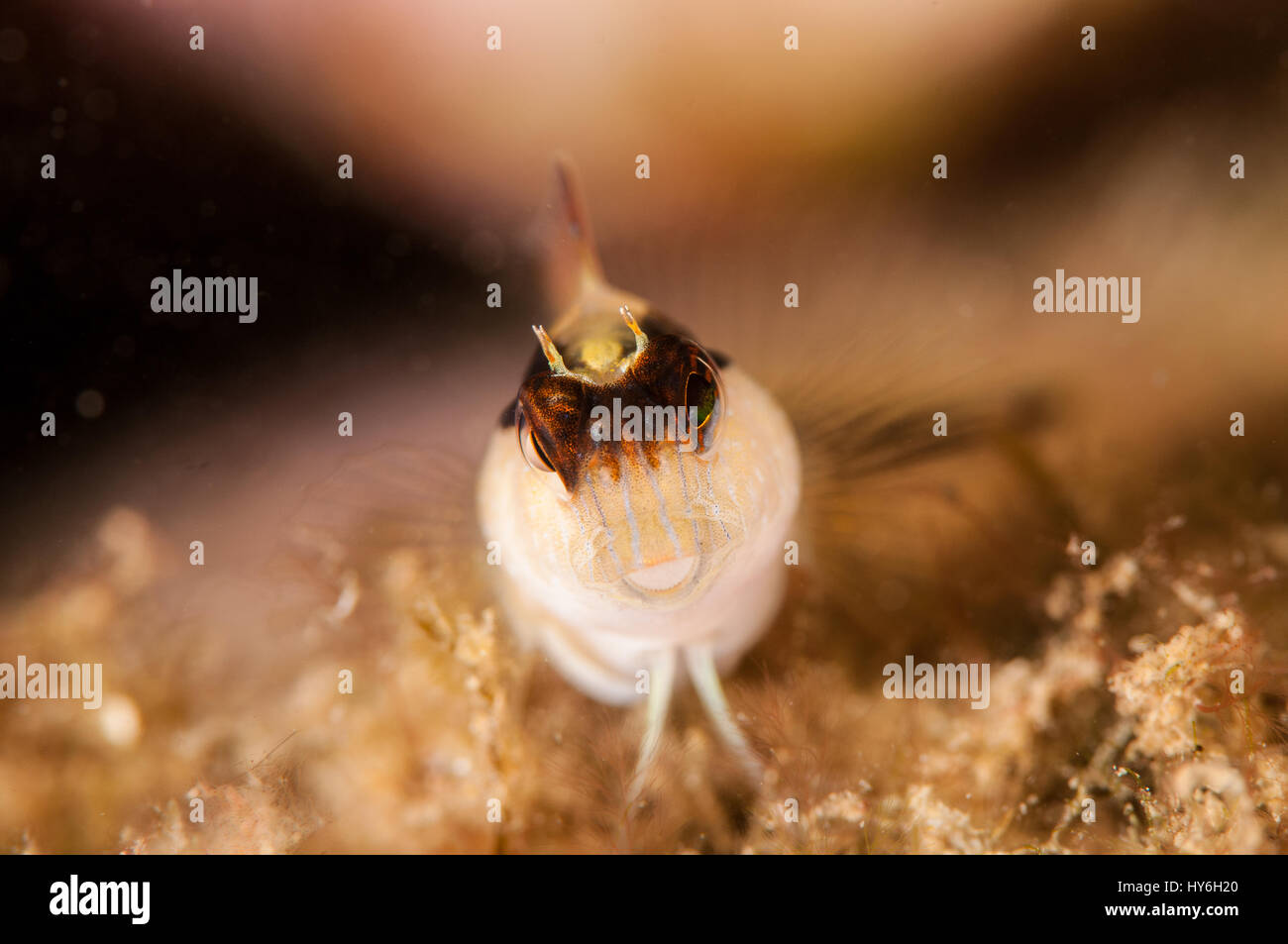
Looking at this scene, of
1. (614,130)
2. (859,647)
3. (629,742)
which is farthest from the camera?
(614,130)

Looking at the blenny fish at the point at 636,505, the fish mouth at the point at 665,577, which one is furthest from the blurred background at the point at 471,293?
the fish mouth at the point at 665,577

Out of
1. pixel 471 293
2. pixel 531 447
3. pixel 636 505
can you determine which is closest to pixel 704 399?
pixel 636 505

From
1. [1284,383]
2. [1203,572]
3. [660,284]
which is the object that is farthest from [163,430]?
[1284,383]

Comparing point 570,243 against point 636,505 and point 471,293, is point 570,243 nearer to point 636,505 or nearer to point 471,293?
point 471,293

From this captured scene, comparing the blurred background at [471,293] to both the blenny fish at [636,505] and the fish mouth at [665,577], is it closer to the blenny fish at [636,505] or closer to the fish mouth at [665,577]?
the blenny fish at [636,505]

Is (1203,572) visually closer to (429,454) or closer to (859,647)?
(859,647)

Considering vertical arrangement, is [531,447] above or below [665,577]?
above

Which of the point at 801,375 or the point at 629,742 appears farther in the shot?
the point at 801,375
